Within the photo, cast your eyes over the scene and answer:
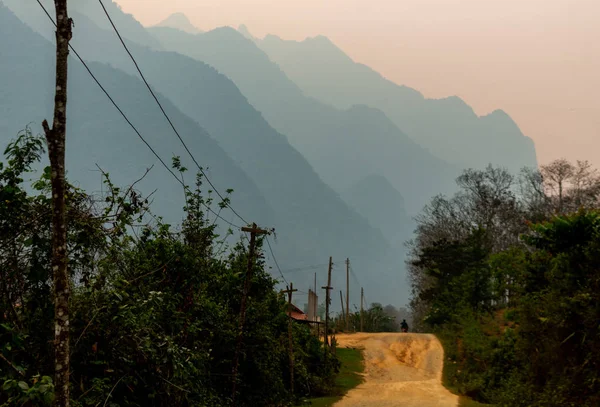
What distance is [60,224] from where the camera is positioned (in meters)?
5.35

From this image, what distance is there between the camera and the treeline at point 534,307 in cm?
1209

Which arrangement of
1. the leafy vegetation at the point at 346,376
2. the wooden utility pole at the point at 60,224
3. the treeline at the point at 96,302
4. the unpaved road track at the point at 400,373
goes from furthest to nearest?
the leafy vegetation at the point at 346,376
the unpaved road track at the point at 400,373
the treeline at the point at 96,302
the wooden utility pole at the point at 60,224

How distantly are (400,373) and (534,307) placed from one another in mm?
15745

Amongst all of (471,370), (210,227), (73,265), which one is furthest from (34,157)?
(471,370)

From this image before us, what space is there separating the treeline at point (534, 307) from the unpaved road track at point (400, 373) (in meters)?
1.12

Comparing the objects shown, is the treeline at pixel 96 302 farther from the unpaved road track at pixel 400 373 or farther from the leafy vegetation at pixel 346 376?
the unpaved road track at pixel 400 373

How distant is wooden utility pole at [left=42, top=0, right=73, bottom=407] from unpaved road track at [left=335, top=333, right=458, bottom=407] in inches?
608

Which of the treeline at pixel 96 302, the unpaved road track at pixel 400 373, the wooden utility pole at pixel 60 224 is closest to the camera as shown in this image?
the wooden utility pole at pixel 60 224

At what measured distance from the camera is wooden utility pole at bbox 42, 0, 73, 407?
5.16 metres

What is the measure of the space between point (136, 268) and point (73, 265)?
2947 millimetres

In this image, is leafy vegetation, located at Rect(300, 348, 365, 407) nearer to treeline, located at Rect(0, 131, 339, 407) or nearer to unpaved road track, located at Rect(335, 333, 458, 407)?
unpaved road track, located at Rect(335, 333, 458, 407)

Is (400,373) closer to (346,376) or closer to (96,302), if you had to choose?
(346,376)

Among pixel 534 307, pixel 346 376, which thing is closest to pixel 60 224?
pixel 534 307

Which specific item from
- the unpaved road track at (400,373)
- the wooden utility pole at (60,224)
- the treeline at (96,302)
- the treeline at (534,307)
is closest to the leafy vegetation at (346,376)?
the unpaved road track at (400,373)
